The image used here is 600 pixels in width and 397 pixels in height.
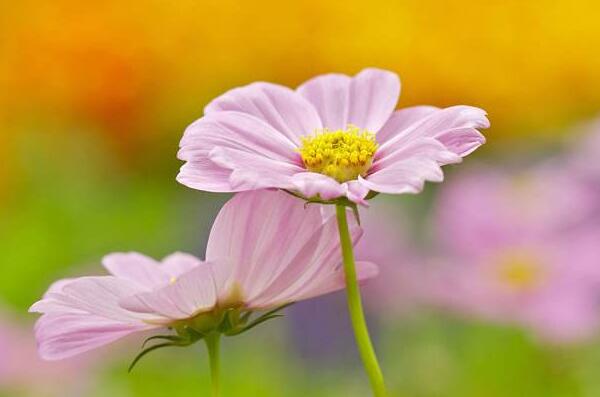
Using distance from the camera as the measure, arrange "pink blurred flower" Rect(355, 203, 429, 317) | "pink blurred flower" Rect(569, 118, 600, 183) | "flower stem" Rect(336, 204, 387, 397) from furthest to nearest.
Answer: "pink blurred flower" Rect(355, 203, 429, 317) < "pink blurred flower" Rect(569, 118, 600, 183) < "flower stem" Rect(336, 204, 387, 397)

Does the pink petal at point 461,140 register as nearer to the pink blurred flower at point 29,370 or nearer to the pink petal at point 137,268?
the pink petal at point 137,268

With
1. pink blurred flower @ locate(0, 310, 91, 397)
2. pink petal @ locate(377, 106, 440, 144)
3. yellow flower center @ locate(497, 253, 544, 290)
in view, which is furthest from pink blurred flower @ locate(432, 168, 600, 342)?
pink petal @ locate(377, 106, 440, 144)

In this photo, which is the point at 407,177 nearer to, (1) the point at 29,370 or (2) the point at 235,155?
(2) the point at 235,155

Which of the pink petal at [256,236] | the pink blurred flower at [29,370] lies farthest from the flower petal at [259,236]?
the pink blurred flower at [29,370]

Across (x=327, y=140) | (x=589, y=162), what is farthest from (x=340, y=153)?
(x=589, y=162)

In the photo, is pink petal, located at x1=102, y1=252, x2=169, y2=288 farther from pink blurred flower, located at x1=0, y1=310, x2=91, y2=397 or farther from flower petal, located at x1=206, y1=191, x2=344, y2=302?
pink blurred flower, located at x1=0, y1=310, x2=91, y2=397

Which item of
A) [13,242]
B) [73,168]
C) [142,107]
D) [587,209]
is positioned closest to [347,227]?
[587,209]

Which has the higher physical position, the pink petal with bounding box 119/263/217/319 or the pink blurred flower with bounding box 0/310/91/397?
the pink petal with bounding box 119/263/217/319
